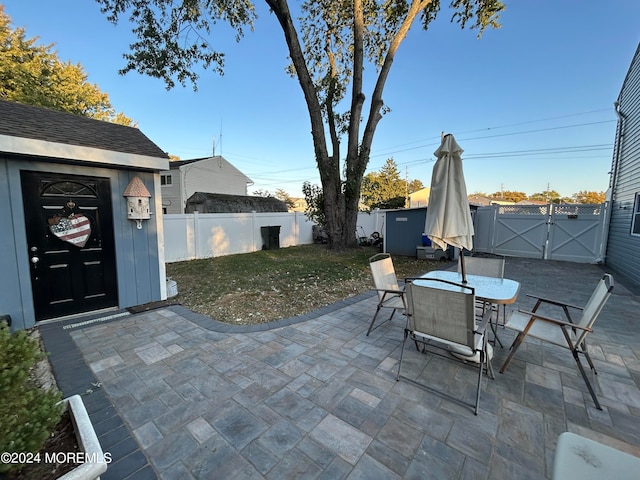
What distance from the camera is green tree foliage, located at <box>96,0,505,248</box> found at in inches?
327

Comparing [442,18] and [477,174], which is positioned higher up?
[442,18]

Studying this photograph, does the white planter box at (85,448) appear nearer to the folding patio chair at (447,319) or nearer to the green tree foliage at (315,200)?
the folding patio chair at (447,319)

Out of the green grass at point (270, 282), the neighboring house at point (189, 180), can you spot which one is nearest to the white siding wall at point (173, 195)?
the neighboring house at point (189, 180)

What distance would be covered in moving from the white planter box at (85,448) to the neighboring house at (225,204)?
46.2ft

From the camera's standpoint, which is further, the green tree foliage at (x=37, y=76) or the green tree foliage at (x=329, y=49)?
the green tree foliage at (x=37, y=76)

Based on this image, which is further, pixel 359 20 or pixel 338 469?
pixel 359 20

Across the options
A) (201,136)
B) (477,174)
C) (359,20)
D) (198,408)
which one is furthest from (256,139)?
(198,408)

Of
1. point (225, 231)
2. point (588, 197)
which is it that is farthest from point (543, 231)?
point (588, 197)

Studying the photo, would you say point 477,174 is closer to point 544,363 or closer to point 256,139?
point 256,139

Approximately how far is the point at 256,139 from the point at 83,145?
2027 centimetres

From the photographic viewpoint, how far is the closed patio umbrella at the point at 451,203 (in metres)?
3.08

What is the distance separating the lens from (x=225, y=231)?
10.6 meters

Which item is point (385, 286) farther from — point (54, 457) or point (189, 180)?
point (189, 180)

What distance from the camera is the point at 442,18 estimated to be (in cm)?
1022
